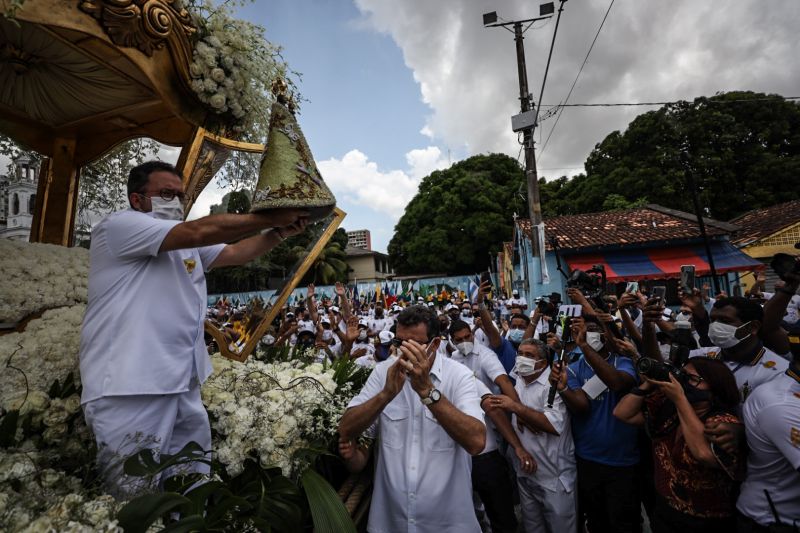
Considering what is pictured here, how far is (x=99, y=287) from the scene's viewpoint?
1813 millimetres

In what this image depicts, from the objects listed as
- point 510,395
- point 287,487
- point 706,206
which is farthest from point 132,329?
point 706,206

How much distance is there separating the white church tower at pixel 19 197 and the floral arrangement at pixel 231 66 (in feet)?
6.49

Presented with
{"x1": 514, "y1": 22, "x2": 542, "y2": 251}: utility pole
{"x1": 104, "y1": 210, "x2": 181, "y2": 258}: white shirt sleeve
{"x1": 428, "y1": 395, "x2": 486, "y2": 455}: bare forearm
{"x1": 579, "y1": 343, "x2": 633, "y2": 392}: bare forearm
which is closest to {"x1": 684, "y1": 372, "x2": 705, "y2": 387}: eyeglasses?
{"x1": 579, "y1": 343, "x2": 633, "y2": 392}: bare forearm

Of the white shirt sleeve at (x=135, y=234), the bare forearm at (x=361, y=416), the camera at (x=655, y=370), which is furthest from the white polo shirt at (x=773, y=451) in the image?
the white shirt sleeve at (x=135, y=234)

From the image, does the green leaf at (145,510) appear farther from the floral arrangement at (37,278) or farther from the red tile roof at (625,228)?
the red tile roof at (625,228)

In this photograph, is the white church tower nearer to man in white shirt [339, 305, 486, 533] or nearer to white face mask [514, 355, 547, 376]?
man in white shirt [339, 305, 486, 533]

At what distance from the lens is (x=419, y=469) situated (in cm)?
248

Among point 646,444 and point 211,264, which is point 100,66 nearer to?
point 211,264

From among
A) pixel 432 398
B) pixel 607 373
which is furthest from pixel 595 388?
pixel 432 398

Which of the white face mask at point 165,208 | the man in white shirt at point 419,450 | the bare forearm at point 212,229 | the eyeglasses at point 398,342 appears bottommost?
the man in white shirt at point 419,450

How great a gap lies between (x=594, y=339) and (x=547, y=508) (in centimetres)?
148

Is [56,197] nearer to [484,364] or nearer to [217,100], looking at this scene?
[217,100]

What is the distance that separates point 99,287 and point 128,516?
0.95m

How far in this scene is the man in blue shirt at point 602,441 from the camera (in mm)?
3543
